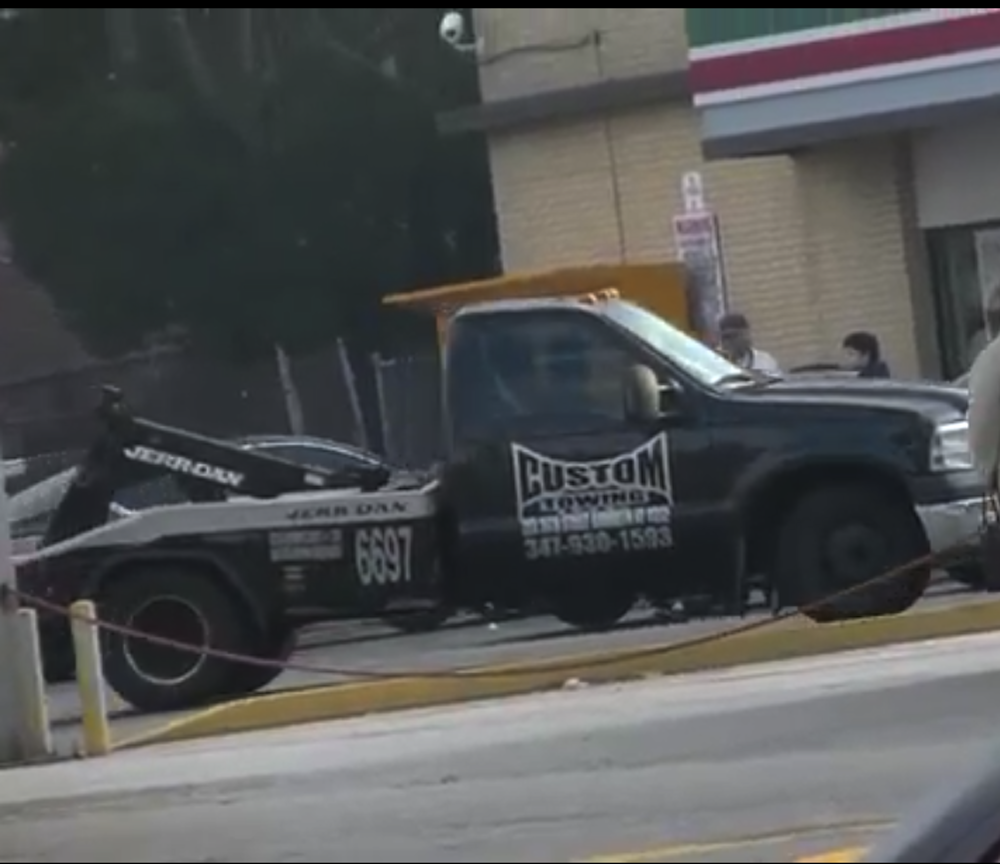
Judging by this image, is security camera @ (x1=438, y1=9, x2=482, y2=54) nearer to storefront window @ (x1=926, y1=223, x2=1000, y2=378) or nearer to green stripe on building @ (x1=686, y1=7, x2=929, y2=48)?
green stripe on building @ (x1=686, y1=7, x2=929, y2=48)

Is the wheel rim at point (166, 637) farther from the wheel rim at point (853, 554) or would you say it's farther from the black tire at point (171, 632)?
the wheel rim at point (853, 554)

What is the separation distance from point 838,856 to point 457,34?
1840 mm


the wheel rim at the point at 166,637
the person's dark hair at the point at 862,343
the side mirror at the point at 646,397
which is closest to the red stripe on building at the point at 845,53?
the person's dark hair at the point at 862,343

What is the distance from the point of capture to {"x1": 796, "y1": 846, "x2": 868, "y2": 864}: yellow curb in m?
4.48

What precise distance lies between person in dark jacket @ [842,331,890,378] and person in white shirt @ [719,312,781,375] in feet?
1.71

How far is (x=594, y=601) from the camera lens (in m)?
14.4

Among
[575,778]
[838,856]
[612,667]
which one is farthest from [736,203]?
[838,856]

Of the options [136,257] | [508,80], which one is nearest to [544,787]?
[136,257]

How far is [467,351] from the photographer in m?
14.3

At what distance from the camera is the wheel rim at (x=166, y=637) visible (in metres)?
14.4

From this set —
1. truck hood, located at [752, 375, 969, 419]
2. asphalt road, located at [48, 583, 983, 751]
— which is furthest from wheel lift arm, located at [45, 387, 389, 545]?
truck hood, located at [752, 375, 969, 419]

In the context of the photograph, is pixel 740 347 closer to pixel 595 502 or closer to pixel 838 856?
pixel 595 502

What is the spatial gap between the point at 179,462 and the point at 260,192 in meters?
8.82

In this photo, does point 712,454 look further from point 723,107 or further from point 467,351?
point 723,107
